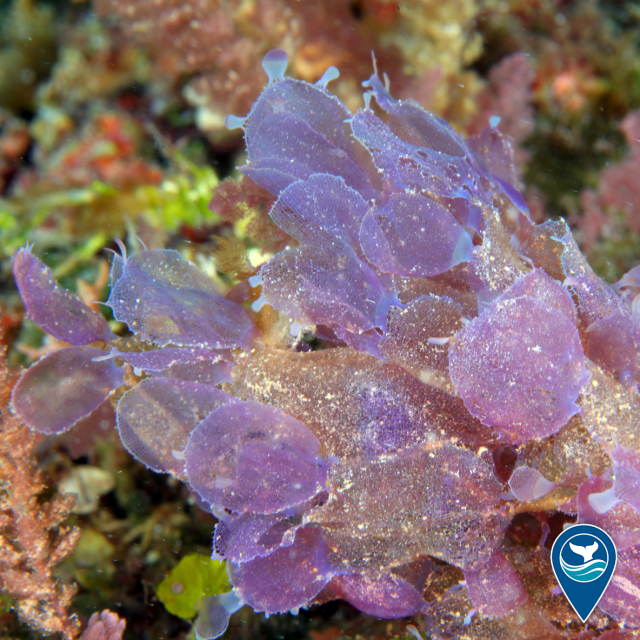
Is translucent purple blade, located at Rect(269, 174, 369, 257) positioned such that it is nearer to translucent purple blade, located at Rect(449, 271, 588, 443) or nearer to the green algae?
translucent purple blade, located at Rect(449, 271, 588, 443)

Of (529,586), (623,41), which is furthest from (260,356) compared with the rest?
(623,41)

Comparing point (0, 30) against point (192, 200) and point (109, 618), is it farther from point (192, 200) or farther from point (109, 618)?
point (109, 618)

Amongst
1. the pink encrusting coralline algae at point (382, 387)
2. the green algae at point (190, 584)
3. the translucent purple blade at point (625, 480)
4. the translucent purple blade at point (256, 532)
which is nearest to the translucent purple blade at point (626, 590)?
the pink encrusting coralline algae at point (382, 387)

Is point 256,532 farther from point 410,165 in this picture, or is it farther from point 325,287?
point 410,165

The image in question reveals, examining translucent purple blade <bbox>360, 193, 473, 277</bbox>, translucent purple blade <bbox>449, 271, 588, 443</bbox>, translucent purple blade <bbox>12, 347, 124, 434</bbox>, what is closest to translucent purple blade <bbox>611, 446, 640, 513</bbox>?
translucent purple blade <bbox>449, 271, 588, 443</bbox>

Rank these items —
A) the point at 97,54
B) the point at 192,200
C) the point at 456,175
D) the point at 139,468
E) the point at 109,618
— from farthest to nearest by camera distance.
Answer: the point at 97,54, the point at 192,200, the point at 139,468, the point at 109,618, the point at 456,175
